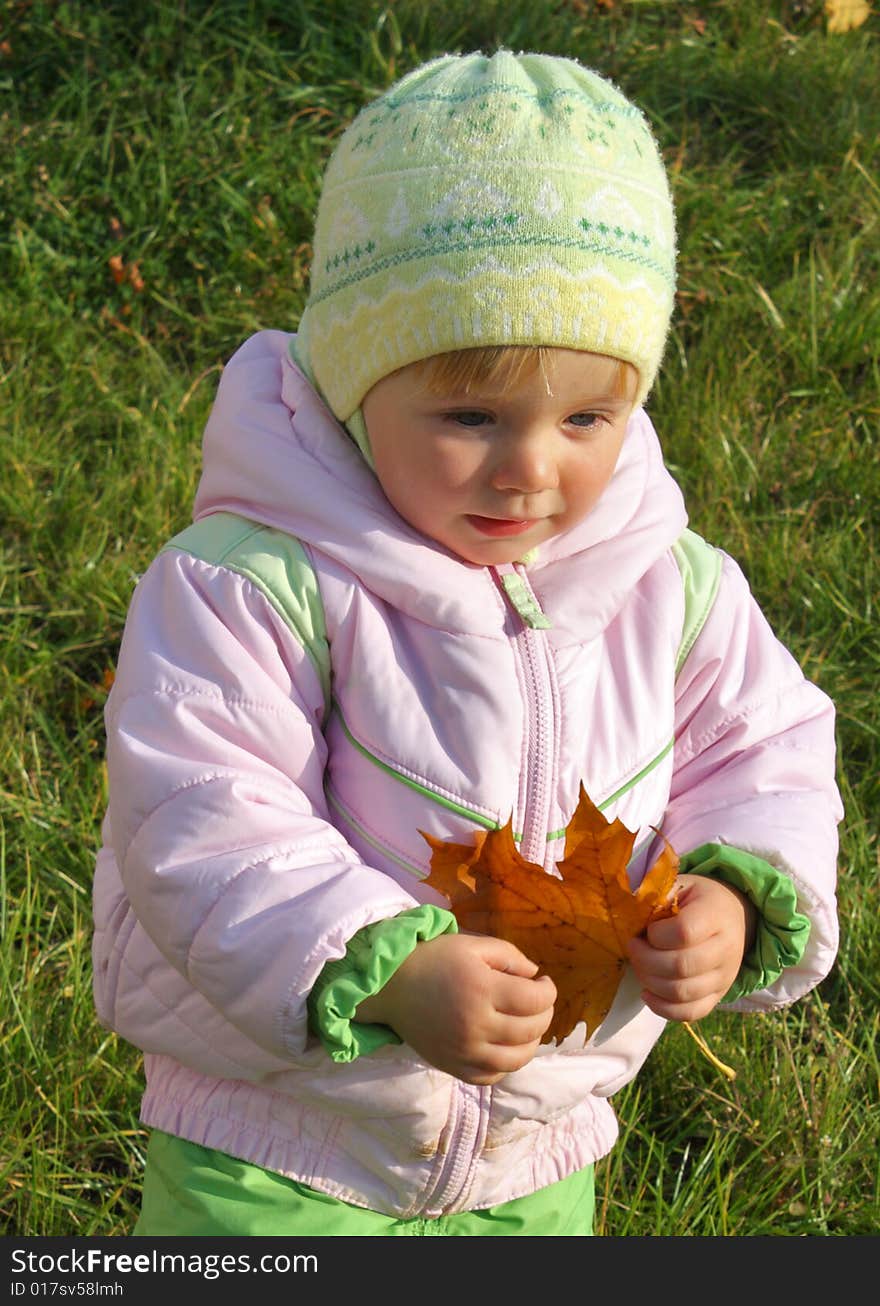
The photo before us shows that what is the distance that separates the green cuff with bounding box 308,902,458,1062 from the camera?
190cm

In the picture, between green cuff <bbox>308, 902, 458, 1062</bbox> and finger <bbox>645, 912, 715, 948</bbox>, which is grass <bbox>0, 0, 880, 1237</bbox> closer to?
finger <bbox>645, 912, 715, 948</bbox>

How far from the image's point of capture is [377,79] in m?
4.39

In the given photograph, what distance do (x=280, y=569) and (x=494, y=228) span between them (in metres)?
0.49

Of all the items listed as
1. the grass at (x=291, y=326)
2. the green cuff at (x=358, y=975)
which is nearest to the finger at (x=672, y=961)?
the green cuff at (x=358, y=975)

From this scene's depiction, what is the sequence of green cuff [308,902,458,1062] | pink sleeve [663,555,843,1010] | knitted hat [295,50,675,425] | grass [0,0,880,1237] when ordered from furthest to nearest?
1. grass [0,0,880,1237]
2. pink sleeve [663,555,843,1010]
3. knitted hat [295,50,675,425]
4. green cuff [308,902,458,1062]

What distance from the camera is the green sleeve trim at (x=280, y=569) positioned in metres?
2.12

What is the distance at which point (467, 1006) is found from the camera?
1908 mm

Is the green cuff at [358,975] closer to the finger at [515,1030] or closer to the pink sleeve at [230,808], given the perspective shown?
the pink sleeve at [230,808]

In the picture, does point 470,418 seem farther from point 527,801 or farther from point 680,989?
point 680,989

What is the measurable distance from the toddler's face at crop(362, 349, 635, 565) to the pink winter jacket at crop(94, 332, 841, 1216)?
0.05 metres

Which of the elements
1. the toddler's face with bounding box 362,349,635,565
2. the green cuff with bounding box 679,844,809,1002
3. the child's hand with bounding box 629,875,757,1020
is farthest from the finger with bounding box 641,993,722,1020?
the toddler's face with bounding box 362,349,635,565

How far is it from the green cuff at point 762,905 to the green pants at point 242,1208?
497 millimetres

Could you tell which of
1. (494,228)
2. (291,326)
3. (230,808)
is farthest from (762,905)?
(291,326)

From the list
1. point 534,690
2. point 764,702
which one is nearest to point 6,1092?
point 534,690
